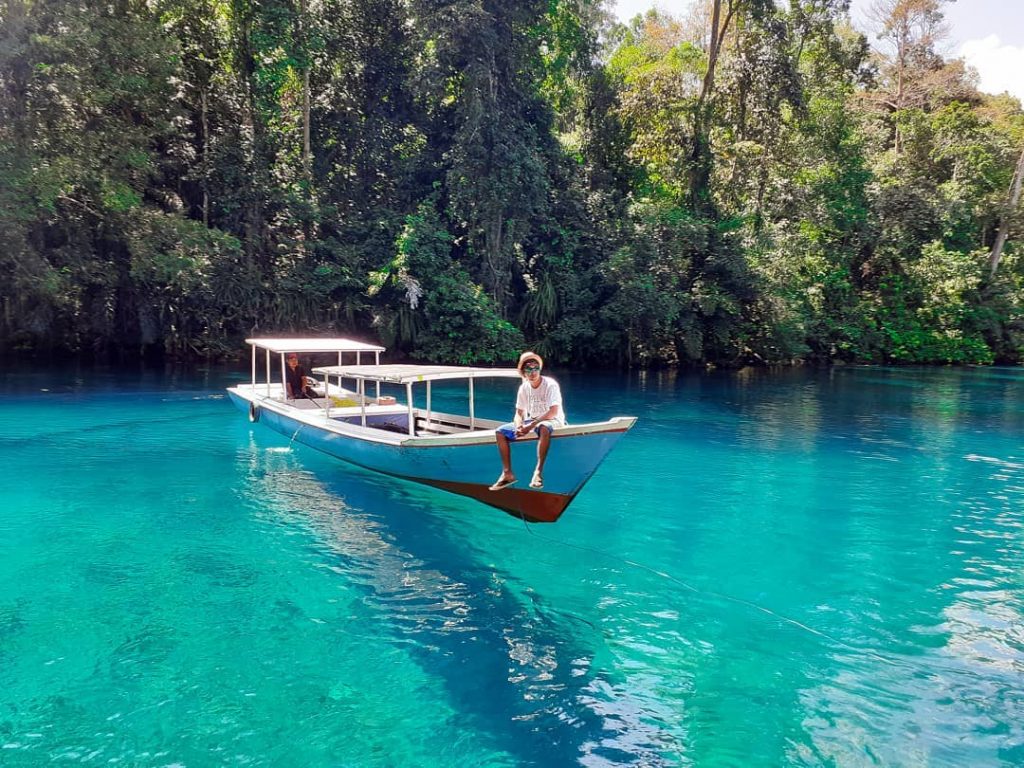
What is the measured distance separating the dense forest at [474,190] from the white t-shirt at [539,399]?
652 inches

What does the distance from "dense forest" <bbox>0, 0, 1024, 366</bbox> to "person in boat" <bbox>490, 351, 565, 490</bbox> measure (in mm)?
16576

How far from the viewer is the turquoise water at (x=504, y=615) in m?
5.21

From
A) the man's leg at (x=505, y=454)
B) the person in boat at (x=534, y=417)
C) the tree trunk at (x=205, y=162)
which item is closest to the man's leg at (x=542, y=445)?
the person in boat at (x=534, y=417)

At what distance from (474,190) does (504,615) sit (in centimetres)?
2018

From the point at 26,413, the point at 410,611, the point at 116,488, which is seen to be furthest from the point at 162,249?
the point at 410,611

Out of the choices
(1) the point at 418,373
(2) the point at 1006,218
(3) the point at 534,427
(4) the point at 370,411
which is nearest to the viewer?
(3) the point at 534,427

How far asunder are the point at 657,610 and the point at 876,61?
1667 inches

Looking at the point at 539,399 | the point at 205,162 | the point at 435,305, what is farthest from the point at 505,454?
the point at 205,162

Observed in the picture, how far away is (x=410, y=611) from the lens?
7.15 meters

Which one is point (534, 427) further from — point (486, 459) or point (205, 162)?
point (205, 162)

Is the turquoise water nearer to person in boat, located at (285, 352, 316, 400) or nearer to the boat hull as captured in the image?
the boat hull

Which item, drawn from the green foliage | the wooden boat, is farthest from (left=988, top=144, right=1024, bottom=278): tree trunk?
the wooden boat

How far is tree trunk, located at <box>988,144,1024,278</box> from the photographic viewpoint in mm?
35094

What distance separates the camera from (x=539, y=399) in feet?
28.8
